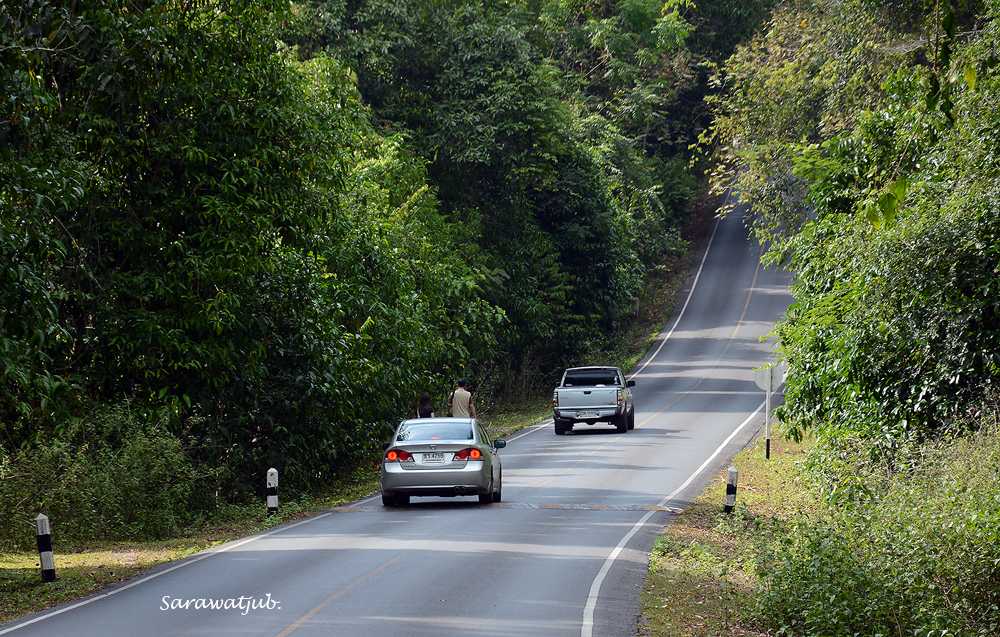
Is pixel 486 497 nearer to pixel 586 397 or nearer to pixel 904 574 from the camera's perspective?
pixel 904 574

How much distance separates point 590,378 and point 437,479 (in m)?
19.2

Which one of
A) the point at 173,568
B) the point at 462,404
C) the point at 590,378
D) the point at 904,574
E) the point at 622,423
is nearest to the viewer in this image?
the point at 904,574

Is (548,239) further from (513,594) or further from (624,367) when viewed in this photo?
(513,594)

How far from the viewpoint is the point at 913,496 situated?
15.4 metres

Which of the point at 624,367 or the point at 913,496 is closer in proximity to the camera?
the point at 913,496

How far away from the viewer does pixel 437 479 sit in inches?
882

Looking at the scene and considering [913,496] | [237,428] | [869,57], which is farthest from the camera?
[869,57]

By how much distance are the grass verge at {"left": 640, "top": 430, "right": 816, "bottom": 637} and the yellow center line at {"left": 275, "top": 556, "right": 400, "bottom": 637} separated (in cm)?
306

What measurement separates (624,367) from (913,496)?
46777mm

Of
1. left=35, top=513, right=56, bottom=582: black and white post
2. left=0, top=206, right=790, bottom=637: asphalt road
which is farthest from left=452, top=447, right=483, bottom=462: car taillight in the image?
left=35, top=513, right=56, bottom=582: black and white post

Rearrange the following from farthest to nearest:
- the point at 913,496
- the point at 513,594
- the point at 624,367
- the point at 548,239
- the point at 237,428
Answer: the point at 624,367 → the point at 548,239 → the point at 237,428 → the point at 913,496 → the point at 513,594

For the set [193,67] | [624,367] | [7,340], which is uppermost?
[193,67]

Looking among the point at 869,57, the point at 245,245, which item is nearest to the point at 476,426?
the point at 245,245

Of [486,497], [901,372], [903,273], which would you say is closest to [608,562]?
[901,372]
